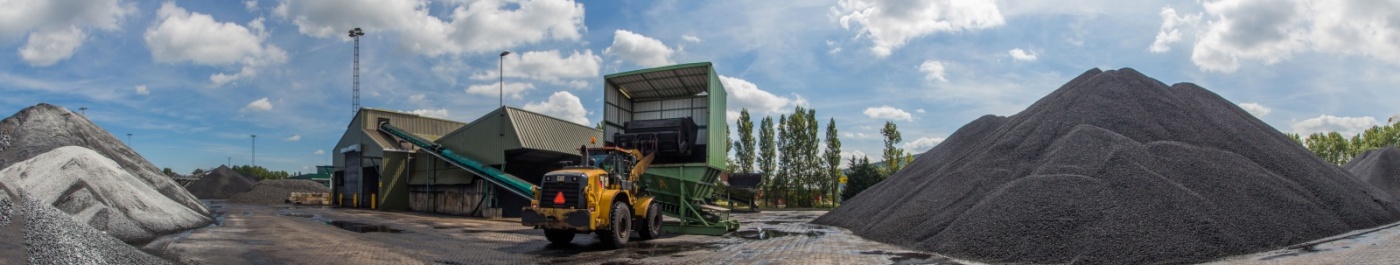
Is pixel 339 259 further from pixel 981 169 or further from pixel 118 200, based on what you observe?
pixel 981 169

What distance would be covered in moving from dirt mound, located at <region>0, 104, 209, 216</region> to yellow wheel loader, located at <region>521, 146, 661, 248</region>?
1957 cm

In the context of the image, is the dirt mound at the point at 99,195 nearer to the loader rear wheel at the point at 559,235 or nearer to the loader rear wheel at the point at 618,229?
the loader rear wheel at the point at 559,235

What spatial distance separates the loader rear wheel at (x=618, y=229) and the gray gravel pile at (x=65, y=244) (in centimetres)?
645

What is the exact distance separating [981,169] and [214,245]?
1510 cm

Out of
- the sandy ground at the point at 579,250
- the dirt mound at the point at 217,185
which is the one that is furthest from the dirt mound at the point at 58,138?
the dirt mound at the point at 217,185

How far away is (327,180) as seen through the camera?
75.6 meters

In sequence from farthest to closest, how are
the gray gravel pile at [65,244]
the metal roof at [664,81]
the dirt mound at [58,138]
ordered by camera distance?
the dirt mound at [58,138] → the metal roof at [664,81] → the gray gravel pile at [65,244]

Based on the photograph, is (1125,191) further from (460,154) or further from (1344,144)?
(1344,144)

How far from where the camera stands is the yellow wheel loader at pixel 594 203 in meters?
12.7

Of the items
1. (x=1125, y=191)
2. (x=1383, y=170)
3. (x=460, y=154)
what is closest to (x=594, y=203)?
(x=1125, y=191)

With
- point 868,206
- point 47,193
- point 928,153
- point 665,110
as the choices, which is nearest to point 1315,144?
point 928,153

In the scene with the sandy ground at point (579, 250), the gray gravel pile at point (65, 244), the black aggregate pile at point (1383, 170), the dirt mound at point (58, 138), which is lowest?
the sandy ground at point (579, 250)

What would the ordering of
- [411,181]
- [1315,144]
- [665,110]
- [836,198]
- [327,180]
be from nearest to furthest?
[665,110] < [411,181] < [836,198] < [1315,144] < [327,180]

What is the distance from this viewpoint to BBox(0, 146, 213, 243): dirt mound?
14.8 m
